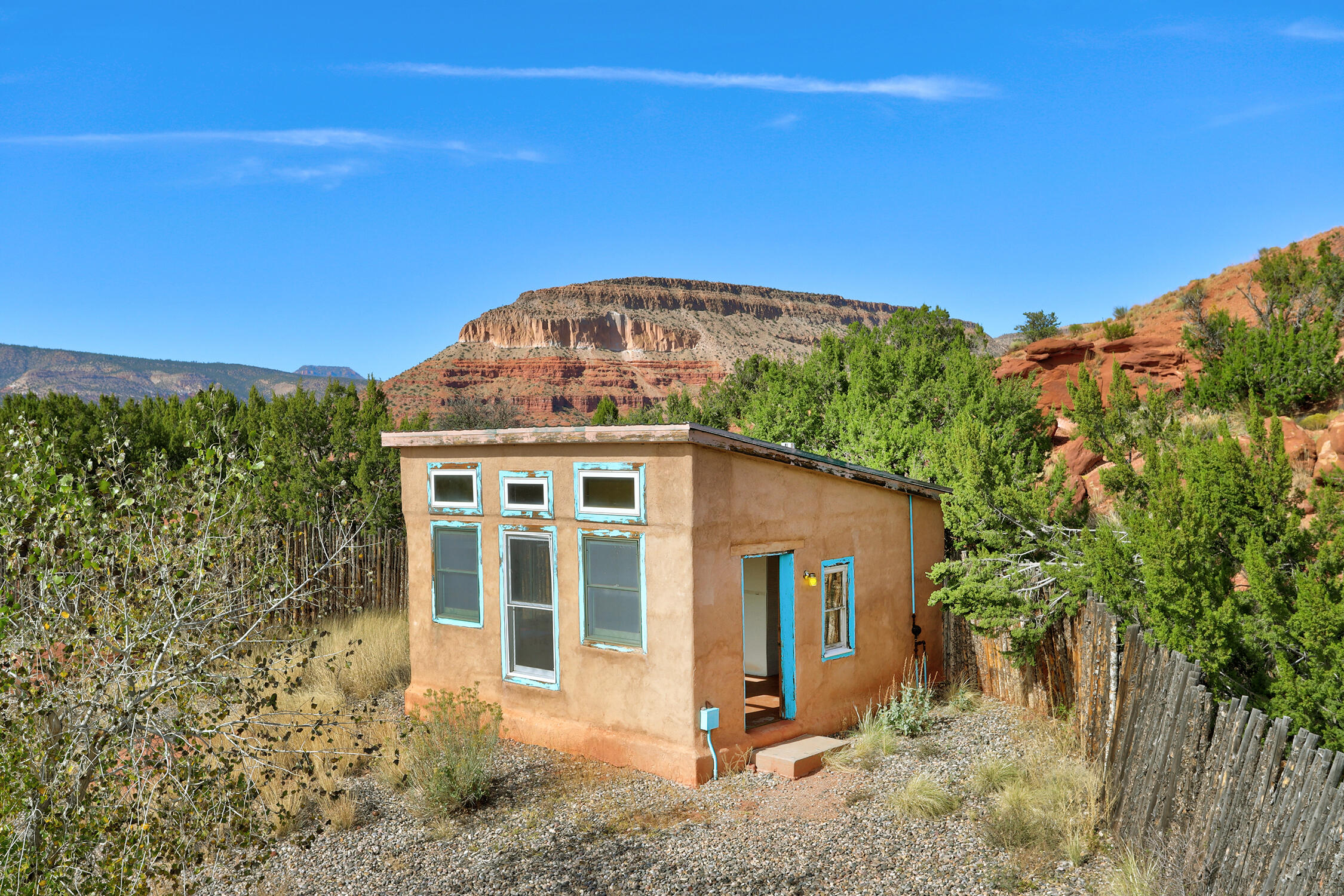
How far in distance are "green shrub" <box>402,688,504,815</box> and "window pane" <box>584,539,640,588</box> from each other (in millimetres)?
1638

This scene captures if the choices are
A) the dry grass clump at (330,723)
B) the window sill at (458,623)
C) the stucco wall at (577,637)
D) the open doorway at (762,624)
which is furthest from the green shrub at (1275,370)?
the dry grass clump at (330,723)

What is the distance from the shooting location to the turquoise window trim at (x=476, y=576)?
32.0ft

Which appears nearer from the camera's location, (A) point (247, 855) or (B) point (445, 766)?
(A) point (247, 855)

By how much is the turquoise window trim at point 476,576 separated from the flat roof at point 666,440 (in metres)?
0.90

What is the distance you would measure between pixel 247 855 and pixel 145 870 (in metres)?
2.94

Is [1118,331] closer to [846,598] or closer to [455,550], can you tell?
[846,598]

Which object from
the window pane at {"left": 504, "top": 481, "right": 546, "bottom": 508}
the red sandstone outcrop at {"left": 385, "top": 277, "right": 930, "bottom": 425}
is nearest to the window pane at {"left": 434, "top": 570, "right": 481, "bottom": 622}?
the window pane at {"left": 504, "top": 481, "right": 546, "bottom": 508}

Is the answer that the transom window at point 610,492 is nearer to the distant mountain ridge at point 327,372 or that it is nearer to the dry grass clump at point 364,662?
the dry grass clump at point 364,662

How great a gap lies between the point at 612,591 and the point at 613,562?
29cm

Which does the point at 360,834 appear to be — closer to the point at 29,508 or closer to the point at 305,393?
the point at 29,508

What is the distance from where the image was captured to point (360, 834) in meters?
7.44

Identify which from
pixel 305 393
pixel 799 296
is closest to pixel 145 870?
pixel 305 393

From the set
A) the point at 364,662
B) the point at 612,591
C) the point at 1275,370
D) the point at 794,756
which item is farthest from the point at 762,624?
the point at 1275,370

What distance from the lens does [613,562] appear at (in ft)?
28.6
